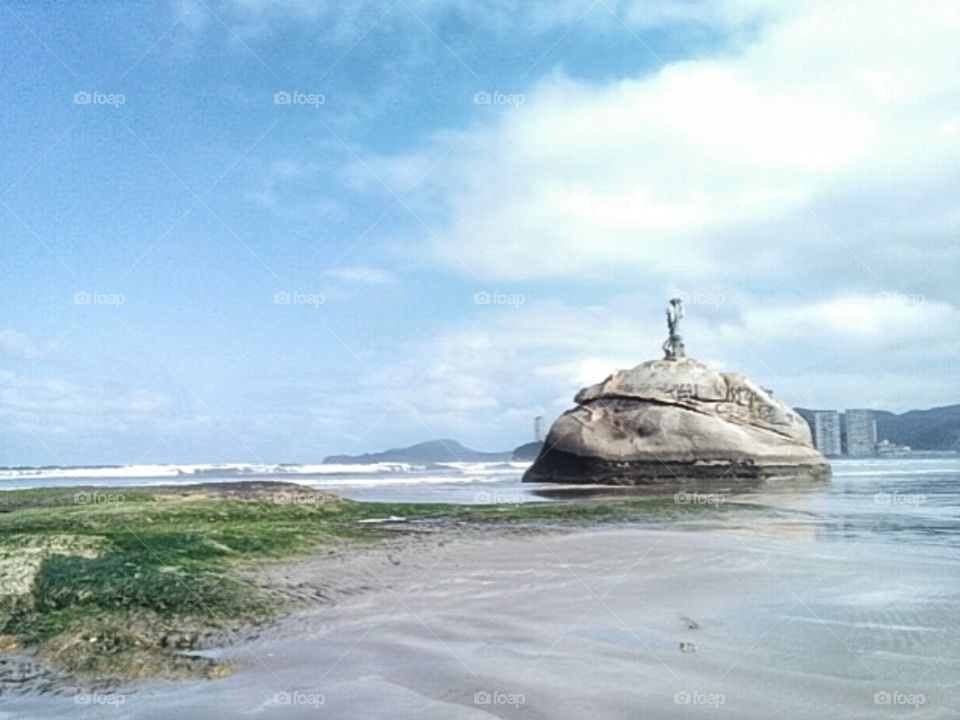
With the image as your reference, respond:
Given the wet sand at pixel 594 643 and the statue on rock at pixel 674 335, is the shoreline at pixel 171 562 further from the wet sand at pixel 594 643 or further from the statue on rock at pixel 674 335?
the statue on rock at pixel 674 335

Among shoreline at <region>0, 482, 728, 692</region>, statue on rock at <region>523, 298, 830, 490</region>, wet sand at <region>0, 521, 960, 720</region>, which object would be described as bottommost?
wet sand at <region>0, 521, 960, 720</region>

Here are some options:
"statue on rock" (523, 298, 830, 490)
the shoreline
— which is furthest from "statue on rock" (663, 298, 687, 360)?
the shoreline

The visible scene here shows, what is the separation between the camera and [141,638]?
6262 millimetres

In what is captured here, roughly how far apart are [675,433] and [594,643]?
1043 inches

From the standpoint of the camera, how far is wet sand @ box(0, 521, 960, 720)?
4.56m

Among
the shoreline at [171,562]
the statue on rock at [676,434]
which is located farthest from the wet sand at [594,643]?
the statue on rock at [676,434]

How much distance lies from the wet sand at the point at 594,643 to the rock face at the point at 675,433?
20.9 metres

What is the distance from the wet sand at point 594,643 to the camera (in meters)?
4.56

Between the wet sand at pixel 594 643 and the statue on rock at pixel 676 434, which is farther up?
the statue on rock at pixel 676 434

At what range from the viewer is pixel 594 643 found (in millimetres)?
5930

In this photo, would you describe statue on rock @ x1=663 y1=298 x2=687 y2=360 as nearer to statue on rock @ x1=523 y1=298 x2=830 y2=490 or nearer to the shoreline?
statue on rock @ x1=523 y1=298 x2=830 y2=490

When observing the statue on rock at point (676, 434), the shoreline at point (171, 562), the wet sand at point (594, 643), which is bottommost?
the wet sand at point (594, 643)

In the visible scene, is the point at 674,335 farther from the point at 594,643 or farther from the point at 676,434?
the point at 594,643

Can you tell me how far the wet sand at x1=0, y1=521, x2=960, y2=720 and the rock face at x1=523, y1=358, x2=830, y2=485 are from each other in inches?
822
